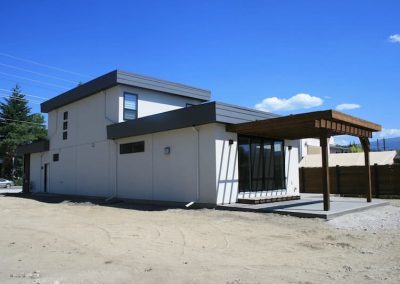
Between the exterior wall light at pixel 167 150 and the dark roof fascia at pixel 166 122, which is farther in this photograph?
the exterior wall light at pixel 167 150

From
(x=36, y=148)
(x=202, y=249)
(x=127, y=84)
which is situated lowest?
(x=202, y=249)

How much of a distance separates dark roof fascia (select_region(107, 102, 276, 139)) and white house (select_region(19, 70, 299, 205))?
38 mm

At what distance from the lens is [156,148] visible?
1755 cm

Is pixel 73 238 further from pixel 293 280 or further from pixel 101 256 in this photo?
pixel 293 280

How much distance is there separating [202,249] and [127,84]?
45.3 feet

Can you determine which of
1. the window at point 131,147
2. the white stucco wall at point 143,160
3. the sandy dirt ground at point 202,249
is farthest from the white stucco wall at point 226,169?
the window at point 131,147

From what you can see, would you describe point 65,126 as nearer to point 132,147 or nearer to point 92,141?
point 92,141

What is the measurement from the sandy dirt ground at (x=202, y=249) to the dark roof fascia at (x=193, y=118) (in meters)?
3.95

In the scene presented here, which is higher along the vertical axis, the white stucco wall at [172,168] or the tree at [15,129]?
the tree at [15,129]

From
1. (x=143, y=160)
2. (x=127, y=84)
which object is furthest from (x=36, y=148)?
(x=143, y=160)

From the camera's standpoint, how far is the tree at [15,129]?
5100 cm

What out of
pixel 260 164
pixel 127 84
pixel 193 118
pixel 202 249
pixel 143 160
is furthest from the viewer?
pixel 127 84

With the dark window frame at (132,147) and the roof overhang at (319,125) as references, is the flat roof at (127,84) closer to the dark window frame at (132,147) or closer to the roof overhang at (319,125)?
the dark window frame at (132,147)

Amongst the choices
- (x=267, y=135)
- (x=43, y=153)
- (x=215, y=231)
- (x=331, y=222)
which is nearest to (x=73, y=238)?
(x=215, y=231)
